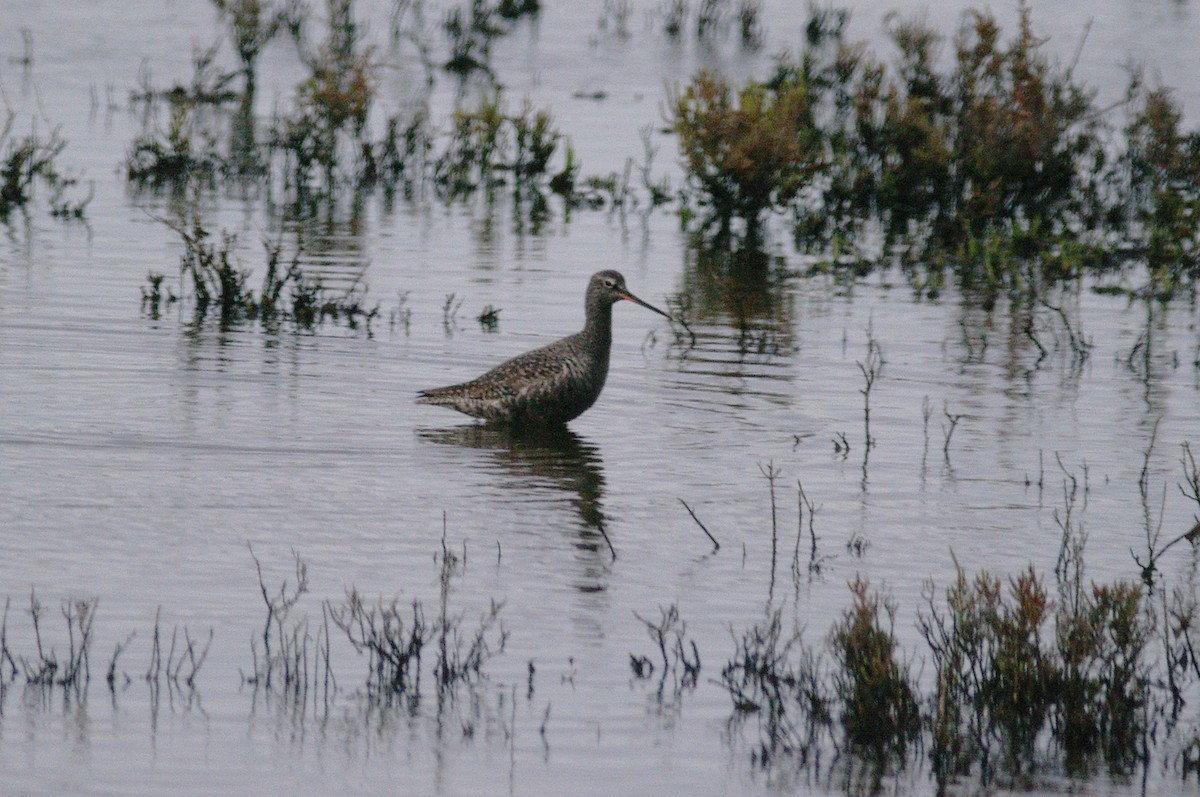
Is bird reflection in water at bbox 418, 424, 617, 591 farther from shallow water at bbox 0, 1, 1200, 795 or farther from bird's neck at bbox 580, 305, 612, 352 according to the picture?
bird's neck at bbox 580, 305, 612, 352

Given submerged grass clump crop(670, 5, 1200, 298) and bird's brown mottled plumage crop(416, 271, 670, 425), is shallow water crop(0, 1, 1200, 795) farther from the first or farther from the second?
submerged grass clump crop(670, 5, 1200, 298)

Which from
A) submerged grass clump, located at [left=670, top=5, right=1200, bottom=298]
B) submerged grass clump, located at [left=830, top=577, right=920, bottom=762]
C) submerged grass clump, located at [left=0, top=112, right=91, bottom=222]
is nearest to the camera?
submerged grass clump, located at [left=830, top=577, right=920, bottom=762]

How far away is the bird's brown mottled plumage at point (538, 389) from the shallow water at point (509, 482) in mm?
219

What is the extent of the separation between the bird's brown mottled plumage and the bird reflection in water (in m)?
0.11

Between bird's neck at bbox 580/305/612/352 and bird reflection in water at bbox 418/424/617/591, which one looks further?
bird's neck at bbox 580/305/612/352

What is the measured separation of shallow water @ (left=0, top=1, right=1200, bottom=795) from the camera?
6191 mm

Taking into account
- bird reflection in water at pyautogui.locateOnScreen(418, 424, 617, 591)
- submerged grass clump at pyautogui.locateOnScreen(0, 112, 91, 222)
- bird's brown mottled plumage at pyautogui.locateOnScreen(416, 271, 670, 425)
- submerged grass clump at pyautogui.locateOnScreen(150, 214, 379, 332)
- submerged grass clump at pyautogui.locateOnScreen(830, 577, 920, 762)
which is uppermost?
submerged grass clump at pyautogui.locateOnScreen(0, 112, 91, 222)

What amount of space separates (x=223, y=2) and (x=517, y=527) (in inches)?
826

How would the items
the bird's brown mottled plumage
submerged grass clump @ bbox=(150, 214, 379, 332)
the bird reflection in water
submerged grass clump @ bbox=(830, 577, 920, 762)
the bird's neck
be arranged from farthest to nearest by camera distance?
submerged grass clump @ bbox=(150, 214, 379, 332)
the bird's neck
the bird's brown mottled plumage
the bird reflection in water
submerged grass clump @ bbox=(830, 577, 920, 762)

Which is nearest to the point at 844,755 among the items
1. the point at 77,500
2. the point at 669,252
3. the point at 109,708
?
the point at 109,708

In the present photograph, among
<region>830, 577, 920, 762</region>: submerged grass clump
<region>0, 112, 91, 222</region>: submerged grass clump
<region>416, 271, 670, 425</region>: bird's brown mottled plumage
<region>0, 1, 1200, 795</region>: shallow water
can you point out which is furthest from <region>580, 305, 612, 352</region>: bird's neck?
<region>0, 112, 91, 222</region>: submerged grass clump

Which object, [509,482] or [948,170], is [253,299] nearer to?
[509,482]

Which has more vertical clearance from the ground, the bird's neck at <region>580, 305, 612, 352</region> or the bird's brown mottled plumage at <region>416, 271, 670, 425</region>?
the bird's neck at <region>580, 305, 612, 352</region>

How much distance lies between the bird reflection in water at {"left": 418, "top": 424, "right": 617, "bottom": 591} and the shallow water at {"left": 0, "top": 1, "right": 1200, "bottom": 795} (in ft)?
0.11
